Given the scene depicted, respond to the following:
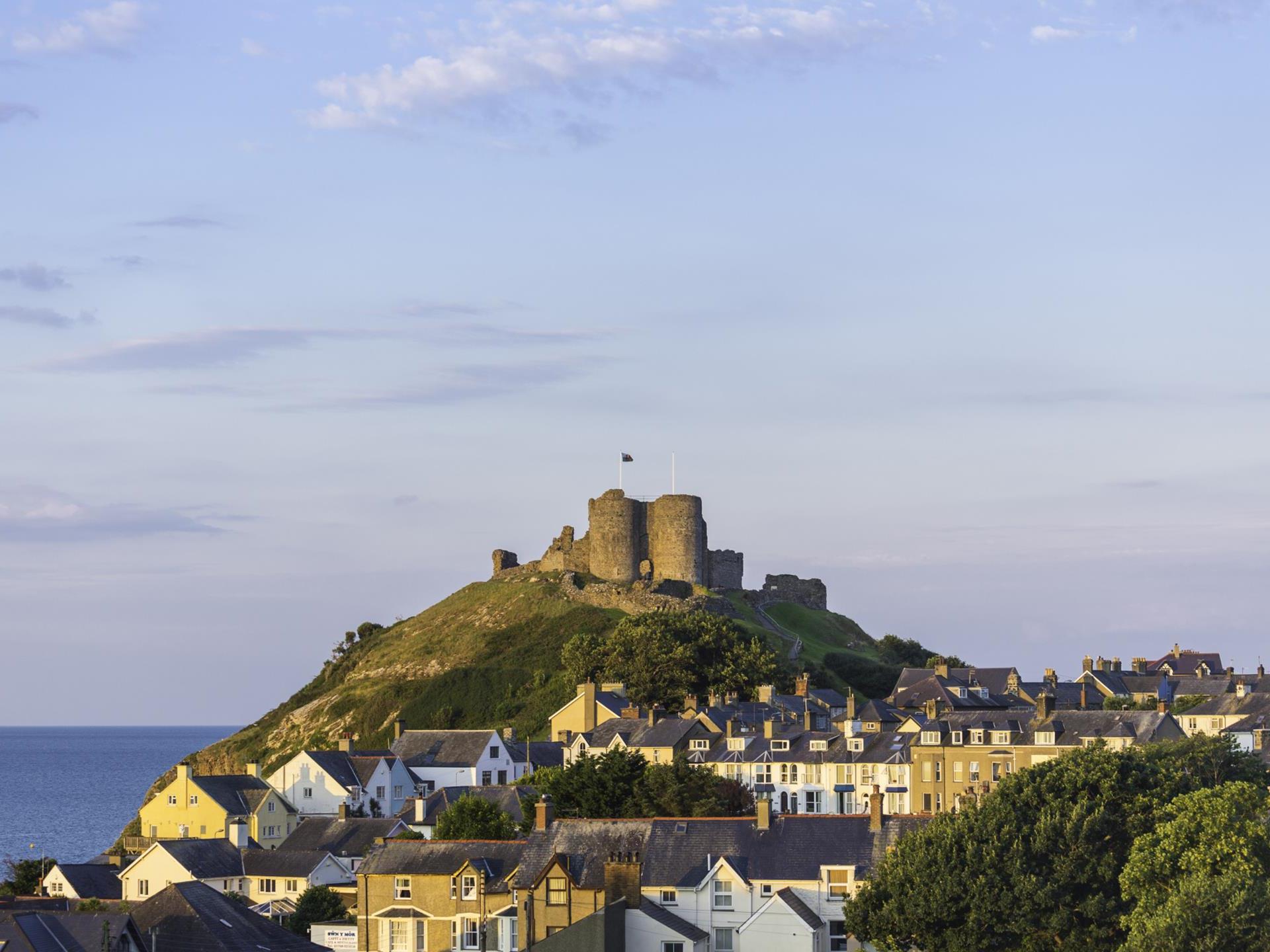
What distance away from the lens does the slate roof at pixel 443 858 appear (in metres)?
65.7

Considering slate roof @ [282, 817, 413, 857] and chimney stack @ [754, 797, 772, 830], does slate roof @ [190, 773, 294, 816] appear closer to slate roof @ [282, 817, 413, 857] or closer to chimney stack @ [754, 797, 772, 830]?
slate roof @ [282, 817, 413, 857]

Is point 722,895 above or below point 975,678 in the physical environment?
below

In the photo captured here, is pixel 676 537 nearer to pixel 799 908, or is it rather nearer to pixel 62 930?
pixel 799 908

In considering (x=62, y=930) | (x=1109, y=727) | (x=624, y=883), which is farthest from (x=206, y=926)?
(x=1109, y=727)

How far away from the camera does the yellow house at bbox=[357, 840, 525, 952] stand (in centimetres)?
6425

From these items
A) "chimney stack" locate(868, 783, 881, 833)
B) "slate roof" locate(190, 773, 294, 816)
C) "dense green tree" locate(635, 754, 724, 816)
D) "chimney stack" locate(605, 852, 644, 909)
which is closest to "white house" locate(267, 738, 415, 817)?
"slate roof" locate(190, 773, 294, 816)

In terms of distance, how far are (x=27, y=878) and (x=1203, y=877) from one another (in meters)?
44.6

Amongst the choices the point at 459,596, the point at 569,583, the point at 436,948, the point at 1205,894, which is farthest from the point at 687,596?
the point at 1205,894

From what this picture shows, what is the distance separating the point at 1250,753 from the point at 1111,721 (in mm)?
8922

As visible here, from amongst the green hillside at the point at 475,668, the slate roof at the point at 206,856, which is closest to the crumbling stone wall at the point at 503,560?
the green hillside at the point at 475,668

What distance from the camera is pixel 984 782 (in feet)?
286

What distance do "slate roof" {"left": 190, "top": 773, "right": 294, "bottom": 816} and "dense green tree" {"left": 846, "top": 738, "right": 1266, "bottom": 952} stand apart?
39215mm

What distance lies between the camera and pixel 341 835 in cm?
8062

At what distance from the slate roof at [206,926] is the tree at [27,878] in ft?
63.4
